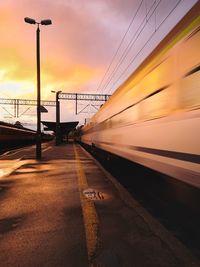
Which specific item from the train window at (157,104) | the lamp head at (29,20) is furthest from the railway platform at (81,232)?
the lamp head at (29,20)

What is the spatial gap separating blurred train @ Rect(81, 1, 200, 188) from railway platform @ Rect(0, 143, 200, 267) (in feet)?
2.76

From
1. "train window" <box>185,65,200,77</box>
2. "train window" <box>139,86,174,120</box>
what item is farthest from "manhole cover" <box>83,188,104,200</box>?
"train window" <box>185,65,200,77</box>

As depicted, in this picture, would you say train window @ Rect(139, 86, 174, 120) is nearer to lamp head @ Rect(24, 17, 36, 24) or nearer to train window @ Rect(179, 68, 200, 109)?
train window @ Rect(179, 68, 200, 109)

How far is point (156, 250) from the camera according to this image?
14.4 feet

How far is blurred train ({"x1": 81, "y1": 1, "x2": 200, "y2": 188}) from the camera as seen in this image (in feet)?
14.3

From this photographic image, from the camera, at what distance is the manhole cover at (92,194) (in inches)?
312

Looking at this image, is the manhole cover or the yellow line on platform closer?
the yellow line on platform

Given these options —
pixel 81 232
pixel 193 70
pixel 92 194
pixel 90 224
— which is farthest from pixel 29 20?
pixel 193 70

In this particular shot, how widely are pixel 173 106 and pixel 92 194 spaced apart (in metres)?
3.83

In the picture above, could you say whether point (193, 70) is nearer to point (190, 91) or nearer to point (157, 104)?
point (190, 91)

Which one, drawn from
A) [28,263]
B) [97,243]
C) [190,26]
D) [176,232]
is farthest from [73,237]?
[190,26]

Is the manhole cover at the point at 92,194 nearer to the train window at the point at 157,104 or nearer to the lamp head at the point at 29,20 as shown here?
the train window at the point at 157,104

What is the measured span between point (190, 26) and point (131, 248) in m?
2.78

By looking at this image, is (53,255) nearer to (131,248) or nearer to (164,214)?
(131,248)
